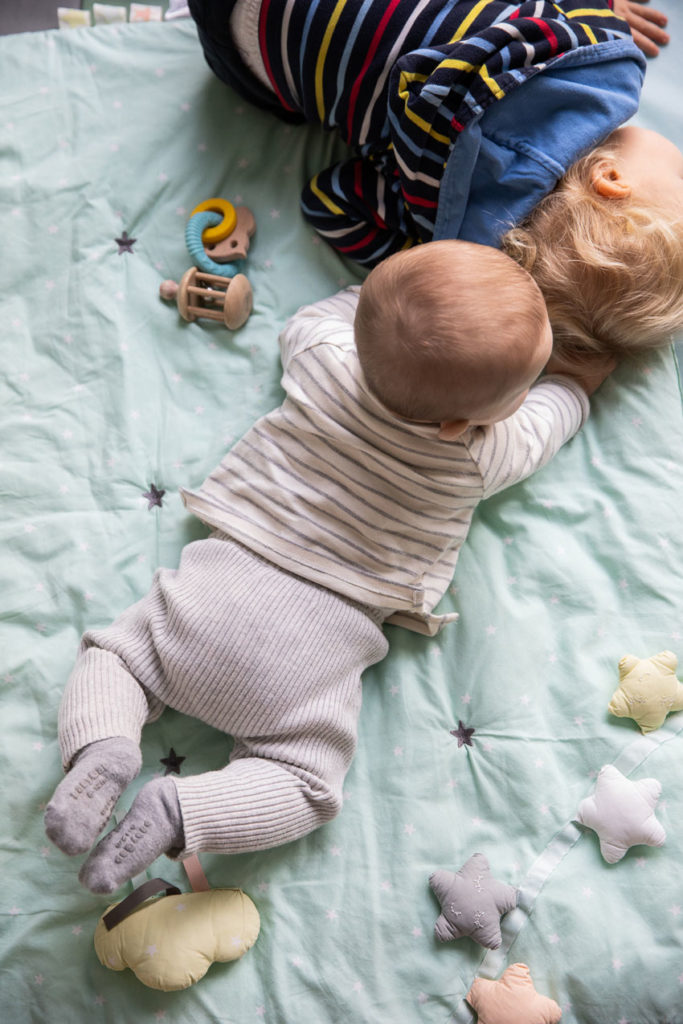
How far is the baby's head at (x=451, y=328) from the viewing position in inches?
30.2

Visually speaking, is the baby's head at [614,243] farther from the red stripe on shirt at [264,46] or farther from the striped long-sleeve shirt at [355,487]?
the red stripe on shirt at [264,46]

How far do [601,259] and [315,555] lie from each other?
1.65 feet

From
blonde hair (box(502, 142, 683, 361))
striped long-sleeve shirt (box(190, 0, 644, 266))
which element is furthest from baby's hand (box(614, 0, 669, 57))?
blonde hair (box(502, 142, 683, 361))

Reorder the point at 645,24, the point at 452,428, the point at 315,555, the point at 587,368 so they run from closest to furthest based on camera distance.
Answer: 1. the point at 452,428
2. the point at 315,555
3. the point at 587,368
4. the point at 645,24

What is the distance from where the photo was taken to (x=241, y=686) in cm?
91

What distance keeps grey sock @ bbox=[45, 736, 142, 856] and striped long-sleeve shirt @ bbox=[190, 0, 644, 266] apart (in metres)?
0.75

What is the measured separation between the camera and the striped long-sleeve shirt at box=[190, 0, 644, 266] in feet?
3.11

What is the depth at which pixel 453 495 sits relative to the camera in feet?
3.23

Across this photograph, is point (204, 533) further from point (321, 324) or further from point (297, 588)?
point (321, 324)

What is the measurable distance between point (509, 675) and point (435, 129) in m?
0.67

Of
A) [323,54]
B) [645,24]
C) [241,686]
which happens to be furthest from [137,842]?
[645,24]

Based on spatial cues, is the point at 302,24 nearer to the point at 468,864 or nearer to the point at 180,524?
the point at 180,524

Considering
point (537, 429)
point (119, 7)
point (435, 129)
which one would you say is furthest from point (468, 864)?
point (119, 7)

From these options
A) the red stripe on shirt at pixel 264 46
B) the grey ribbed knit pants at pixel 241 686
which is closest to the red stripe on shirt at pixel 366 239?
the red stripe on shirt at pixel 264 46
